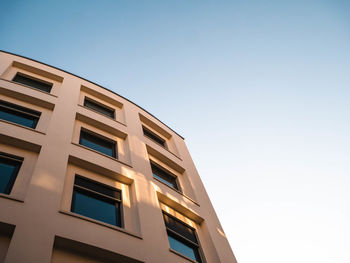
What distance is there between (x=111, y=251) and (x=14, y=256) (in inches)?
84.6

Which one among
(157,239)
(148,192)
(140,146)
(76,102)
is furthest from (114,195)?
(76,102)

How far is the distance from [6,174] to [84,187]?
7.25 ft

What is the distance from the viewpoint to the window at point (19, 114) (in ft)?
35.6

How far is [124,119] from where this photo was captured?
14.7 meters

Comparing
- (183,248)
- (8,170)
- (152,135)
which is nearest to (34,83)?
(152,135)

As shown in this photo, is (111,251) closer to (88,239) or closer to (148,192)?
(88,239)

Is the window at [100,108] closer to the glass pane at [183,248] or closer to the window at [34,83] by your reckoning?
the window at [34,83]

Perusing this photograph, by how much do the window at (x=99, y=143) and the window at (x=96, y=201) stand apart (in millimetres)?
2570

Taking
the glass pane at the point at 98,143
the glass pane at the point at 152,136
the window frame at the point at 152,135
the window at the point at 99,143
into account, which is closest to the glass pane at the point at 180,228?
the window at the point at 99,143

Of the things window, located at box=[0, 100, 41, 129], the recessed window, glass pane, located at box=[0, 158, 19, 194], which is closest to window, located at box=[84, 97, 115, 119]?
window, located at box=[0, 100, 41, 129]

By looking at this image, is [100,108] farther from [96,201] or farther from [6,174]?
[6,174]

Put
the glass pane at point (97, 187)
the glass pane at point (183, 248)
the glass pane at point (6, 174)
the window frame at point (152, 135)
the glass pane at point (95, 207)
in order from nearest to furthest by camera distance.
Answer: the glass pane at point (6, 174)
the glass pane at point (95, 207)
the glass pane at point (97, 187)
the glass pane at point (183, 248)
the window frame at point (152, 135)

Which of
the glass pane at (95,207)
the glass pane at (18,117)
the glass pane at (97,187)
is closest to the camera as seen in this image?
the glass pane at (95,207)

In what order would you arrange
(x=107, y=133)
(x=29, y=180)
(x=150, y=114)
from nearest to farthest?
1. (x=29, y=180)
2. (x=107, y=133)
3. (x=150, y=114)
